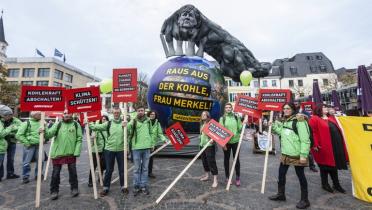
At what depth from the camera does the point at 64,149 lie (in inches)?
204

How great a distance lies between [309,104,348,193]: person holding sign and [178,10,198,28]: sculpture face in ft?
21.5

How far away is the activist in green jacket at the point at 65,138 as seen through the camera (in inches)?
203

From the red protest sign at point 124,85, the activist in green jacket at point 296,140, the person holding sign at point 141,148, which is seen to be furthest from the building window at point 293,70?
the person holding sign at point 141,148

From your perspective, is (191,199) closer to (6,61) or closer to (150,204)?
(150,204)

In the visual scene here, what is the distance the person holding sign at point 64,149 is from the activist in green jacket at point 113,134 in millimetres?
479

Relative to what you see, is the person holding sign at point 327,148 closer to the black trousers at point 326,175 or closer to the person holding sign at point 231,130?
the black trousers at point 326,175

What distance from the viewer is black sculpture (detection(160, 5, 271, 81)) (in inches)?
410

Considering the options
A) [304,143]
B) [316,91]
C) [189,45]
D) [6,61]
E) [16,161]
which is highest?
[6,61]

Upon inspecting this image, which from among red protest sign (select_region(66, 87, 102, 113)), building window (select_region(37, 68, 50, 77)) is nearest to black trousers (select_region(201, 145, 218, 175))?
red protest sign (select_region(66, 87, 102, 113))

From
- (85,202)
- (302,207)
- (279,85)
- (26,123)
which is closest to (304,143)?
(302,207)

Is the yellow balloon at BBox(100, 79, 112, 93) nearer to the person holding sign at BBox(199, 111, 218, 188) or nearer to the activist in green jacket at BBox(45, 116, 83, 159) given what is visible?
the activist in green jacket at BBox(45, 116, 83, 159)

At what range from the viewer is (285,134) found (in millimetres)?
4762

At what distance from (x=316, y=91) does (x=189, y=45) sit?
8.18 meters

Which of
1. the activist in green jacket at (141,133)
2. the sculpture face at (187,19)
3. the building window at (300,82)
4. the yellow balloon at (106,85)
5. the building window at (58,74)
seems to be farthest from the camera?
the building window at (58,74)
